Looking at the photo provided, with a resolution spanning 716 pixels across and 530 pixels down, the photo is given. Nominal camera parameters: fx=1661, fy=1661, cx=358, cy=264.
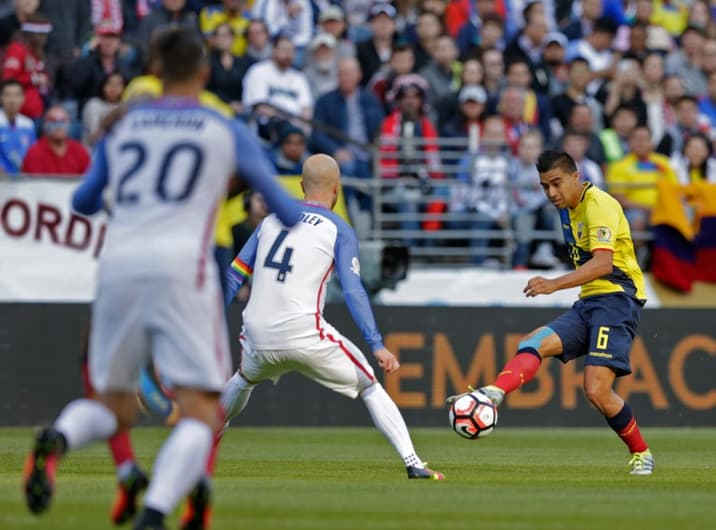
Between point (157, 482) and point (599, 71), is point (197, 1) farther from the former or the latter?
point (157, 482)

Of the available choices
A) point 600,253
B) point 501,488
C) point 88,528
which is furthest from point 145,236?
point 600,253

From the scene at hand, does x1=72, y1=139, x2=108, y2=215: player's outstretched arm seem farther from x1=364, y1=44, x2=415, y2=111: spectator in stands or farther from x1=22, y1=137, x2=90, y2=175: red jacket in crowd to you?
x1=364, y1=44, x2=415, y2=111: spectator in stands

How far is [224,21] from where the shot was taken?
21125 millimetres

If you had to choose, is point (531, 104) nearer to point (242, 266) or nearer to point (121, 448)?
point (242, 266)

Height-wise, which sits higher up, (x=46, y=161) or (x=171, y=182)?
(x=171, y=182)

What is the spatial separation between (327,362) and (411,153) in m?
9.27

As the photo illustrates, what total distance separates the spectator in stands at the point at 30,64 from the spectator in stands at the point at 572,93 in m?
6.68

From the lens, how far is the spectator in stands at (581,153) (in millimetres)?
20203

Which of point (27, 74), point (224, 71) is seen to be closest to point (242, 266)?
point (27, 74)

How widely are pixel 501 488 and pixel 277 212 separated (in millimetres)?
3610

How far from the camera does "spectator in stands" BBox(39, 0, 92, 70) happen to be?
2067cm

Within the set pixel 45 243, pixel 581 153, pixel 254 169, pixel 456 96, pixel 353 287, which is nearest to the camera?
pixel 254 169

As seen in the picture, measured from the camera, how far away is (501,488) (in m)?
10.2

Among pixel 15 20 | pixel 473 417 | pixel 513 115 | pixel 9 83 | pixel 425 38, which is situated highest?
pixel 15 20
